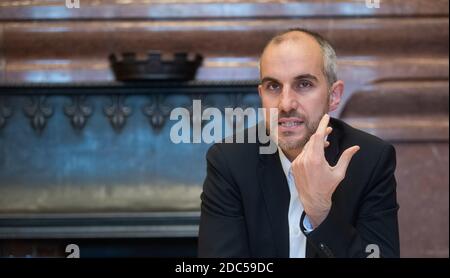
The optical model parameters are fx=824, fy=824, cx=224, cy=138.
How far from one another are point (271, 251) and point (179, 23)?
1.41 m

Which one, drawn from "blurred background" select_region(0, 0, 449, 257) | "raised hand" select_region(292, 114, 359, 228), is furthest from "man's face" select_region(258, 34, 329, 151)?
"blurred background" select_region(0, 0, 449, 257)

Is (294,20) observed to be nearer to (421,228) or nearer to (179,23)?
(179,23)

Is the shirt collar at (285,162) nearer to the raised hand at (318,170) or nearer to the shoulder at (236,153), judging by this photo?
the shoulder at (236,153)

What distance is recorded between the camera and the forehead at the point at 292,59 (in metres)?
1.43

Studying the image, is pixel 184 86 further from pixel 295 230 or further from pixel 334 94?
pixel 295 230

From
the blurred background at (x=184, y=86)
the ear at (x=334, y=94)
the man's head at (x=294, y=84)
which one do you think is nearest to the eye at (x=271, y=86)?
the man's head at (x=294, y=84)

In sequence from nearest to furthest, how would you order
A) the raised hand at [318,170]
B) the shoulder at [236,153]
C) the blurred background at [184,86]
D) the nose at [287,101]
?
the raised hand at [318,170], the nose at [287,101], the shoulder at [236,153], the blurred background at [184,86]

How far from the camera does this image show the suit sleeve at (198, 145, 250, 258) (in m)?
1.43

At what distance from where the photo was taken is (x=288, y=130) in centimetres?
143

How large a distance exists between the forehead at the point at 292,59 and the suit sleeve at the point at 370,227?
0.71 feet

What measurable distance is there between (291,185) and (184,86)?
108cm

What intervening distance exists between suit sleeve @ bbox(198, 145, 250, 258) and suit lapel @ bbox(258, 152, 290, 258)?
0.05 m

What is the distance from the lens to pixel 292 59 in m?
1.43
